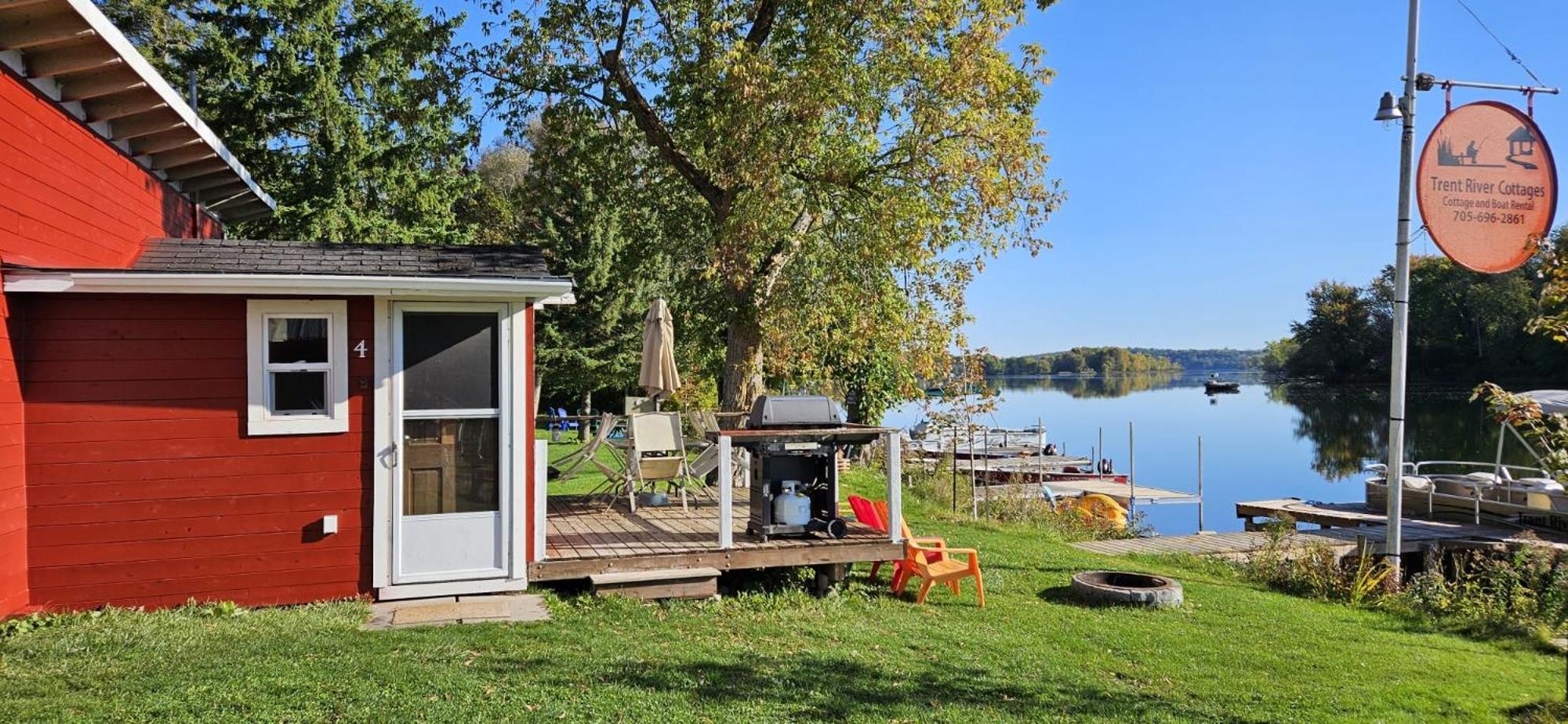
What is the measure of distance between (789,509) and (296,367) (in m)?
3.72

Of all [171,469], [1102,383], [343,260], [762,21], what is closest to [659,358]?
[343,260]

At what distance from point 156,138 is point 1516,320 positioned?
54.3m

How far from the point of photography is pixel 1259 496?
2962cm

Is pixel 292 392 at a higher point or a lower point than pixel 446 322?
lower

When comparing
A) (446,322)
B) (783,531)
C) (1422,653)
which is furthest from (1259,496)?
(446,322)

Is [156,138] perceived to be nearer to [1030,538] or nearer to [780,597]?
[780,597]

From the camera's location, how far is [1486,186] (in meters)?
7.75

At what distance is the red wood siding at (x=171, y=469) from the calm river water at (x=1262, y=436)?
10382 mm

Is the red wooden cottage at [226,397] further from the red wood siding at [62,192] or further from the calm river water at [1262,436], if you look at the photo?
the calm river water at [1262,436]

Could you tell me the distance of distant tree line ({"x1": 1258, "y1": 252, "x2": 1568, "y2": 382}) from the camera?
46438 millimetres

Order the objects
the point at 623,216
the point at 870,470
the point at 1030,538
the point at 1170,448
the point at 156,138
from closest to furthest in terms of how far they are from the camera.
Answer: the point at 156,138 < the point at 1030,538 < the point at 623,216 < the point at 870,470 < the point at 1170,448

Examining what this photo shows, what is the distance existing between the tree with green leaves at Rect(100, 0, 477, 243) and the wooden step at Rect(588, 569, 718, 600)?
40.9 feet

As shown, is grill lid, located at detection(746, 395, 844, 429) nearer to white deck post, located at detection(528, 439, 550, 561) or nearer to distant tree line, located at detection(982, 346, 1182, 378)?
white deck post, located at detection(528, 439, 550, 561)

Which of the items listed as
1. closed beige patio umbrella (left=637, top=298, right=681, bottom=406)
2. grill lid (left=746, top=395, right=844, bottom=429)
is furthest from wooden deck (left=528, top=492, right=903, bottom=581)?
closed beige patio umbrella (left=637, top=298, right=681, bottom=406)
